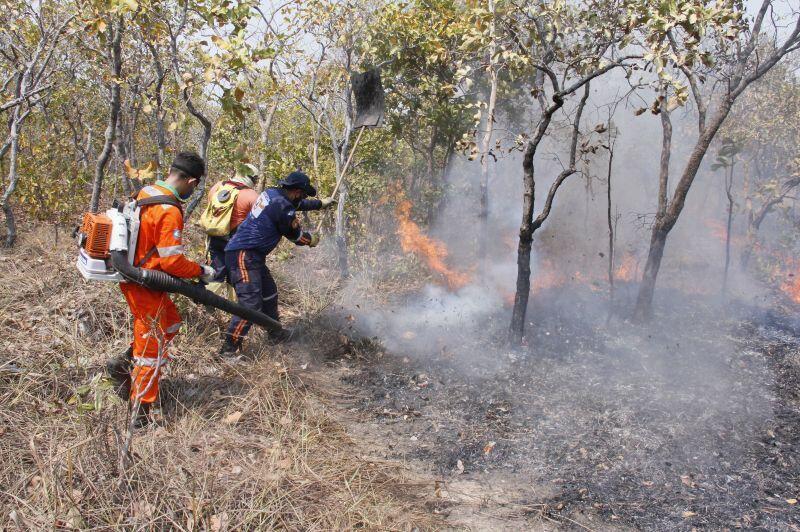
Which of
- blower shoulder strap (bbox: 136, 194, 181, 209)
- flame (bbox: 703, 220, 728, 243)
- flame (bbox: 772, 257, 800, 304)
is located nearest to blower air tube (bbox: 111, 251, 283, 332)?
blower shoulder strap (bbox: 136, 194, 181, 209)

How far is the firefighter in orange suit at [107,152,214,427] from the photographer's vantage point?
3.79 metres

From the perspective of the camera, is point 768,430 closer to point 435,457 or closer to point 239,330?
point 435,457

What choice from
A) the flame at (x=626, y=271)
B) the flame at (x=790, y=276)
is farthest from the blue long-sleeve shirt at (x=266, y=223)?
the flame at (x=790, y=276)

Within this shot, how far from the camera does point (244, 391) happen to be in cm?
466

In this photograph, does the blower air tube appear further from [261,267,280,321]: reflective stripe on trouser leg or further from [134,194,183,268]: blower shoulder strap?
[261,267,280,321]: reflective stripe on trouser leg

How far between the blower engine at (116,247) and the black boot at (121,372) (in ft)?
2.40

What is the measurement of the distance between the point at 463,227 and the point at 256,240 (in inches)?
244

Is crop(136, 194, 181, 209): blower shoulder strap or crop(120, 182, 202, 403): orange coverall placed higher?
crop(136, 194, 181, 209): blower shoulder strap

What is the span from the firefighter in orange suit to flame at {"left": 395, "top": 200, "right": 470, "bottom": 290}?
524cm

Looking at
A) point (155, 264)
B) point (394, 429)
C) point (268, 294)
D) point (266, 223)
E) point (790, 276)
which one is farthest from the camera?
point (790, 276)

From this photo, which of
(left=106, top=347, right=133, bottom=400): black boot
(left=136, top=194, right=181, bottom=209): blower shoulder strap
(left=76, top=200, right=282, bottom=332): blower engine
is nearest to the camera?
(left=76, top=200, right=282, bottom=332): blower engine

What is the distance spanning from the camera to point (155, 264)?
3.90m

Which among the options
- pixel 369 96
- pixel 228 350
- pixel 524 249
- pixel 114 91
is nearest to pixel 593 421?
pixel 524 249

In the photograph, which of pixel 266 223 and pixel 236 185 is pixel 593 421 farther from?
pixel 236 185
